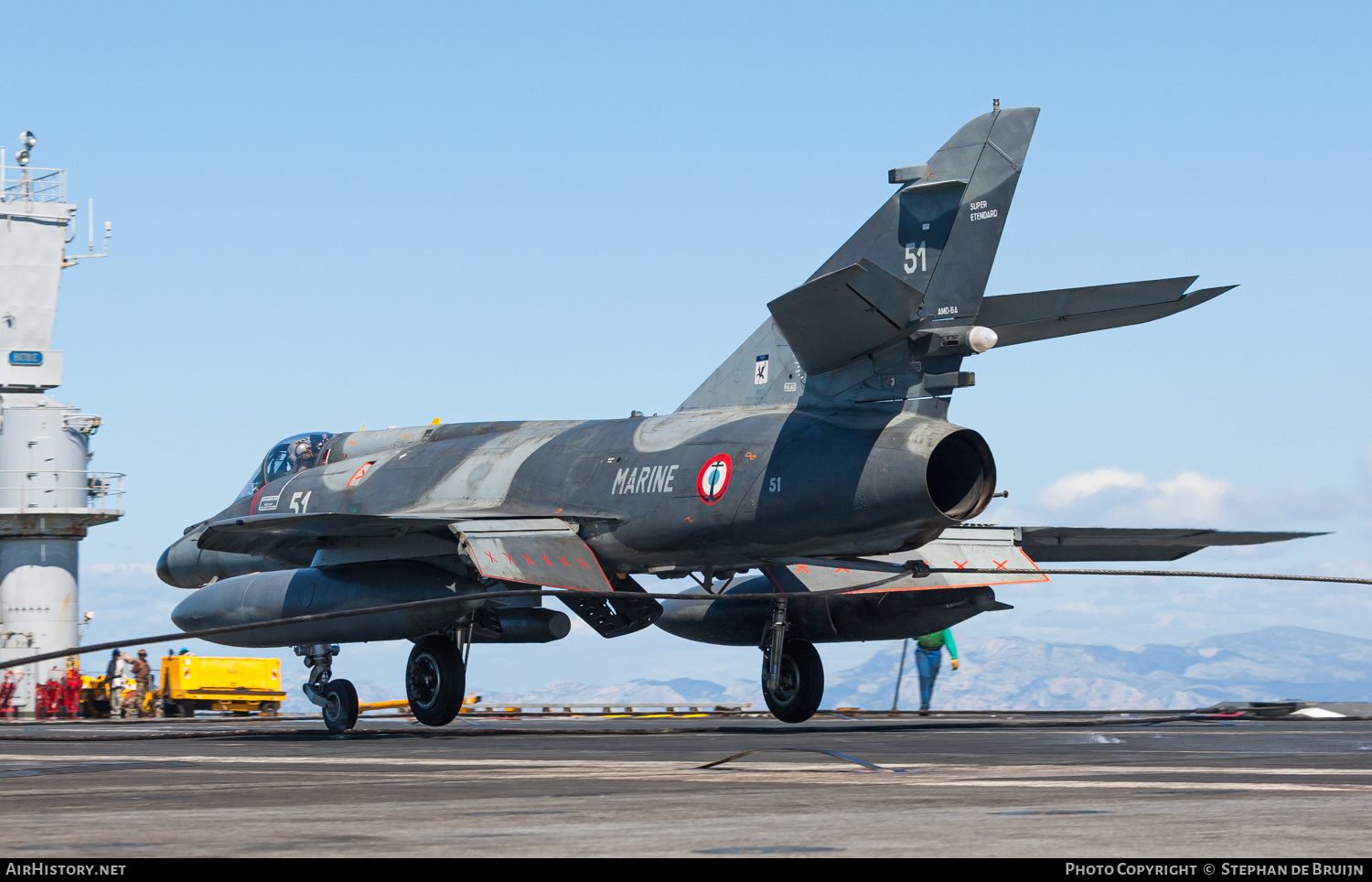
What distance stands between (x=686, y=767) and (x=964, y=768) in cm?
175

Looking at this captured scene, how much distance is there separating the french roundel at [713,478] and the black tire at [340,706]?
482 centimetres

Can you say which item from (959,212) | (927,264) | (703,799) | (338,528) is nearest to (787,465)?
(927,264)

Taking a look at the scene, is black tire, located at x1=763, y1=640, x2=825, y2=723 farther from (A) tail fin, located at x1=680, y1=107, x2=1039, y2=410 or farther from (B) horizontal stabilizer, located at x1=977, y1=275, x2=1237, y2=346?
(B) horizontal stabilizer, located at x1=977, y1=275, x2=1237, y2=346

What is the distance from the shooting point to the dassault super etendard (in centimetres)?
1382

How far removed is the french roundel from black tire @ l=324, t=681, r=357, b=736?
15.8 ft

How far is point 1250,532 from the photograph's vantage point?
17.1 m

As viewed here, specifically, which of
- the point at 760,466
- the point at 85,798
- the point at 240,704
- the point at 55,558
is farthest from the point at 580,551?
the point at 55,558

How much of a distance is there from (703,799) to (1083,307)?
835 centimetres

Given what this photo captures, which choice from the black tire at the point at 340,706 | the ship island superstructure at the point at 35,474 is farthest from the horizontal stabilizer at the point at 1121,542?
the ship island superstructure at the point at 35,474

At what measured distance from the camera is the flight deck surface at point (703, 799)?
490cm

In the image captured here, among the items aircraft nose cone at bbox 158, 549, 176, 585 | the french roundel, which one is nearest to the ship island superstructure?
aircraft nose cone at bbox 158, 549, 176, 585

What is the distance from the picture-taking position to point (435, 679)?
16.8 metres

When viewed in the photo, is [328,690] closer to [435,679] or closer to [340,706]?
[340,706]
